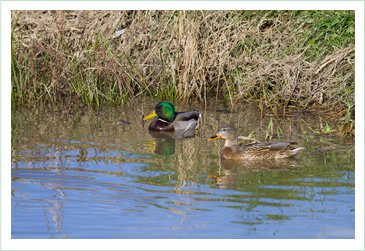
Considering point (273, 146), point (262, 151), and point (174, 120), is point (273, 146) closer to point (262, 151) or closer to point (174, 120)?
point (262, 151)

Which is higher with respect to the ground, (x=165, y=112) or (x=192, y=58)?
(x=192, y=58)

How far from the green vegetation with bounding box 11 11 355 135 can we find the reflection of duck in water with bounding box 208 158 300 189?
9.51 feet

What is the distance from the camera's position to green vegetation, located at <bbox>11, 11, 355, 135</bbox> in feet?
34.1

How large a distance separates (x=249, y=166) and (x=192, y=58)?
4311 millimetres

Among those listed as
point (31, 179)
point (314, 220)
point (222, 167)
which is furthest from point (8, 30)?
point (314, 220)

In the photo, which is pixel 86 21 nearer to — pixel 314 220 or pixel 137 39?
pixel 137 39

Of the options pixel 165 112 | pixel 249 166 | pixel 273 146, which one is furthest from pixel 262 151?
pixel 165 112

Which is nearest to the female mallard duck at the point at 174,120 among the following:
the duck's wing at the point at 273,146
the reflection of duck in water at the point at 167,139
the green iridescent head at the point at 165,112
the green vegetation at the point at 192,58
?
the green iridescent head at the point at 165,112

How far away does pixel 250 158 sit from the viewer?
7359 mm

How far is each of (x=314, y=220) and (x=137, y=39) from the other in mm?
8154

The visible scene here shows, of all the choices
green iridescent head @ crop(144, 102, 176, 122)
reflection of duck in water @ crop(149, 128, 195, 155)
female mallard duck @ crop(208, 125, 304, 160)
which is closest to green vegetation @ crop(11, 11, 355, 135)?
green iridescent head @ crop(144, 102, 176, 122)

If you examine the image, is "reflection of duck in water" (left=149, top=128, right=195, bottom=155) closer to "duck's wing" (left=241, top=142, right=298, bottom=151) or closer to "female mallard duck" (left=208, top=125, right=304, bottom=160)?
"female mallard duck" (left=208, top=125, right=304, bottom=160)

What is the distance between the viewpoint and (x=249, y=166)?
7074mm

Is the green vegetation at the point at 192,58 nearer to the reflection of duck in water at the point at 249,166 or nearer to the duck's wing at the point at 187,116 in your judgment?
the duck's wing at the point at 187,116
